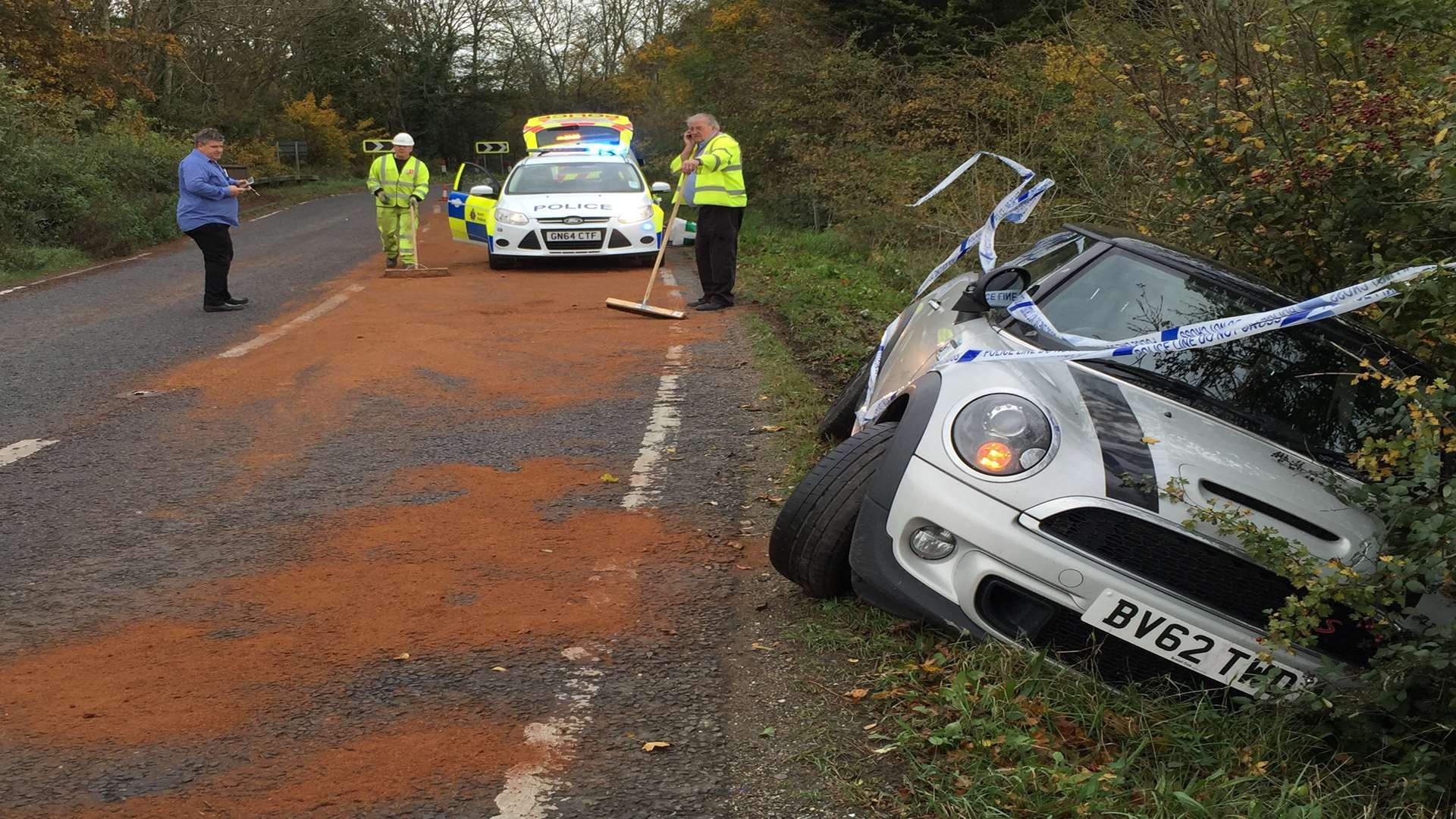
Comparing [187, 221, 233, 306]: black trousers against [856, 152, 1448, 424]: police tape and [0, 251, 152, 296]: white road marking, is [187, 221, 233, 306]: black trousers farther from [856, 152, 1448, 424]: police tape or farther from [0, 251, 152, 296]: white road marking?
[856, 152, 1448, 424]: police tape

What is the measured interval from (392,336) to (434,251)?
921cm

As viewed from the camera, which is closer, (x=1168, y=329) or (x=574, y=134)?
(x=1168, y=329)

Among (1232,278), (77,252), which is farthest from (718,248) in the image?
(77,252)

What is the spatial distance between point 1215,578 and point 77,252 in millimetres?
17431

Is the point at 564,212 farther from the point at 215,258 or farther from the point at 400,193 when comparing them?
the point at 215,258

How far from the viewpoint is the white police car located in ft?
49.5

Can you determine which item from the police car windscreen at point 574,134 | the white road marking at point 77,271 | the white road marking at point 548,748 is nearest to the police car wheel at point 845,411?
the white road marking at point 548,748

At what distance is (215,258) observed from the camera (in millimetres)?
11680

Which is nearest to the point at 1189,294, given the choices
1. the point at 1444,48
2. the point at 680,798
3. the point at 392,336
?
the point at 1444,48

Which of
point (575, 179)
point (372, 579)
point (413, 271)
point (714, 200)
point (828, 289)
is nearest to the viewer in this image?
point (372, 579)

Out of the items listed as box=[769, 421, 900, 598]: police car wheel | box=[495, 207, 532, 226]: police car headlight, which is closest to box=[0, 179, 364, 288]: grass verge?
box=[495, 207, 532, 226]: police car headlight

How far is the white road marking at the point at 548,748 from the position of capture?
3.11m

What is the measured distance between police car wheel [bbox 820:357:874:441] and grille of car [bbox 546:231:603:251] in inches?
352

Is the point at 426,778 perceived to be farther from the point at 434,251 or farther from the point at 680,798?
the point at 434,251
